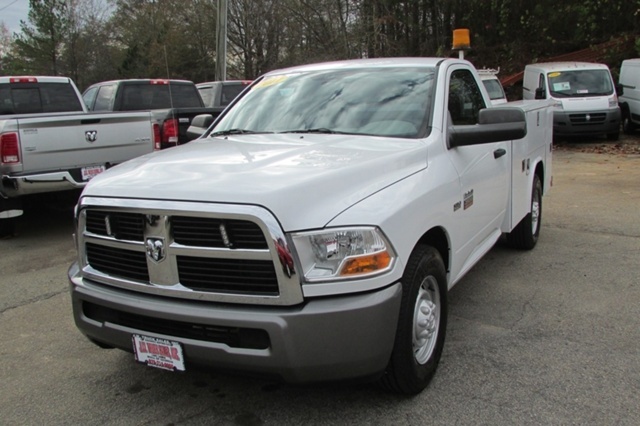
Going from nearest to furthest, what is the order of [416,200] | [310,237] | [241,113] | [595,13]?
[310,237] < [416,200] < [241,113] < [595,13]

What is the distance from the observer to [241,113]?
440 centimetres

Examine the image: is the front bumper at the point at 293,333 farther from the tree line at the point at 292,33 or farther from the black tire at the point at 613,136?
the tree line at the point at 292,33

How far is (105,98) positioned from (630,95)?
45.5ft

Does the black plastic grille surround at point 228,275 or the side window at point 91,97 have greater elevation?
the side window at point 91,97

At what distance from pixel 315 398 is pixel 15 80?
8116mm

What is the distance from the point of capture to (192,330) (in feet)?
8.74

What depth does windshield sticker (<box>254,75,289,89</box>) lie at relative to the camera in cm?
450

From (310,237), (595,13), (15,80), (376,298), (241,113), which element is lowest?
(376,298)

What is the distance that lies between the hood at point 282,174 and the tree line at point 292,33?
1974cm

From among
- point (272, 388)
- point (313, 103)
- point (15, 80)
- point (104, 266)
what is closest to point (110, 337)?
point (104, 266)

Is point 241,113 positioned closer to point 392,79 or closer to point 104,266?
point 392,79

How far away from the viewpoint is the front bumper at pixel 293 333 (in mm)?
2477

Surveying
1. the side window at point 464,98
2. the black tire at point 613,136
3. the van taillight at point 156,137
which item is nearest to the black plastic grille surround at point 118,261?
the side window at point 464,98

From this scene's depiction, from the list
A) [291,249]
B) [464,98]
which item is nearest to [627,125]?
[464,98]
